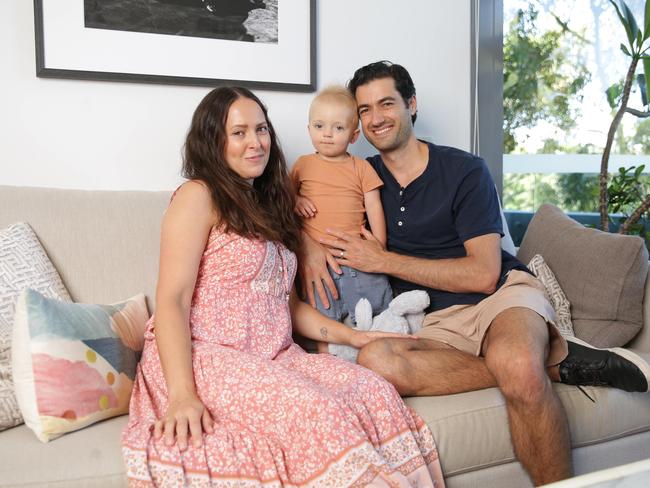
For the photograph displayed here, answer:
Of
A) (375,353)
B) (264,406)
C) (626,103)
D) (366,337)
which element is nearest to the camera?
(264,406)

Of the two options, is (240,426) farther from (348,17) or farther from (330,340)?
(348,17)

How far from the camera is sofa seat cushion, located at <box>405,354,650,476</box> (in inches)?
66.4

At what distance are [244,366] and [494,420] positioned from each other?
682mm

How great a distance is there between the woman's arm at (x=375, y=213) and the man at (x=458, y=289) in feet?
0.13

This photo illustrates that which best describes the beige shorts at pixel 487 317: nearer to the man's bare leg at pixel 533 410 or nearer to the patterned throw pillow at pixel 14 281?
the man's bare leg at pixel 533 410

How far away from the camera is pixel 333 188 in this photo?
222cm

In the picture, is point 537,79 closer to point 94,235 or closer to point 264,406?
point 94,235

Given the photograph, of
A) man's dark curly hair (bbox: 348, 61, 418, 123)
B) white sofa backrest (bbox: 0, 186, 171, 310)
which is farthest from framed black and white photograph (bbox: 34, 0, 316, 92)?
white sofa backrest (bbox: 0, 186, 171, 310)

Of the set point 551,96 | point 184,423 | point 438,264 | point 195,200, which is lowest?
point 184,423

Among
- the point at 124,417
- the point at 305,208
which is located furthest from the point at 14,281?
the point at 305,208

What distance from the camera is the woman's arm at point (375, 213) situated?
2.27m

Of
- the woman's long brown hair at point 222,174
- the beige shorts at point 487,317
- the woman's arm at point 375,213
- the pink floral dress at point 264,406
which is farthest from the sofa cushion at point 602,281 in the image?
the woman's long brown hair at point 222,174

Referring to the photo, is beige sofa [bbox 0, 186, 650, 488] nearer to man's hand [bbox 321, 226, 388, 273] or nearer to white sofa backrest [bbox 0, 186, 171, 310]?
white sofa backrest [bbox 0, 186, 171, 310]

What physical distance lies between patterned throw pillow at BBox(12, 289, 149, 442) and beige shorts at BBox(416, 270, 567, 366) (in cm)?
97
